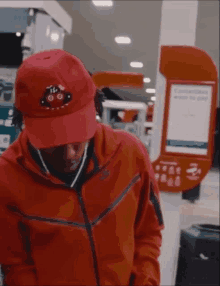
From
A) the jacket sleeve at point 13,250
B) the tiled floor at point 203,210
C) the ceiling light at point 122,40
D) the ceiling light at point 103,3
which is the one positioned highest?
the ceiling light at point 103,3

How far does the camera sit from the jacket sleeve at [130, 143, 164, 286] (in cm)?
106

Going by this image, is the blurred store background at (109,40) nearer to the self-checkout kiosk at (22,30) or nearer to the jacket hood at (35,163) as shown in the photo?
the self-checkout kiosk at (22,30)

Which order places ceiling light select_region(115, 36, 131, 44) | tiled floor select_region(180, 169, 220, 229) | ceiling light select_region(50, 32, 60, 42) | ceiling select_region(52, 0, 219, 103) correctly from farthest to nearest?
ceiling light select_region(115, 36, 131, 44), ceiling select_region(52, 0, 219, 103), tiled floor select_region(180, 169, 220, 229), ceiling light select_region(50, 32, 60, 42)

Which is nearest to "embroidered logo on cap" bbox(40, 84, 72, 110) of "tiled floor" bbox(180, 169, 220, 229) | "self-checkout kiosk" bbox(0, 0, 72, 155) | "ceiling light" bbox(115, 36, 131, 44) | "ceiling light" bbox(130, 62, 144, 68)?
"self-checkout kiosk" bbox(0, 0, 72, 155)

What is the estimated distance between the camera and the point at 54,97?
0.92 m

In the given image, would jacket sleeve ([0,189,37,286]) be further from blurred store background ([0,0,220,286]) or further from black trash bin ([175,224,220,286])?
black trash bin ([175,224,220,286])

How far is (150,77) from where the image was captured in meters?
10.4

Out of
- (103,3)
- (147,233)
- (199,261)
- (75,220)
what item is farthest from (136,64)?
(75,220)

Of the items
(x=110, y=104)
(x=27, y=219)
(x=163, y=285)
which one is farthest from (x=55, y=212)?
(x=110, y=104)

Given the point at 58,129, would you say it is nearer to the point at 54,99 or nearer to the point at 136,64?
the point at 54,99

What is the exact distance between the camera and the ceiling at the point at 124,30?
4.75m

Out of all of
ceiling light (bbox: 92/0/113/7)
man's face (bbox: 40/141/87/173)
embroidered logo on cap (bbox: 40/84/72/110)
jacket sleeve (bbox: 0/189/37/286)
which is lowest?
jacket sleeve (bbox: 0/189/37/286)

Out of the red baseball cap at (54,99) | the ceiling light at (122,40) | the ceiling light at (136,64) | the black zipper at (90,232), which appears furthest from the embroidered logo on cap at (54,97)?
the ceiling light at (136,64)

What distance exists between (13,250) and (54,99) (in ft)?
1.75
